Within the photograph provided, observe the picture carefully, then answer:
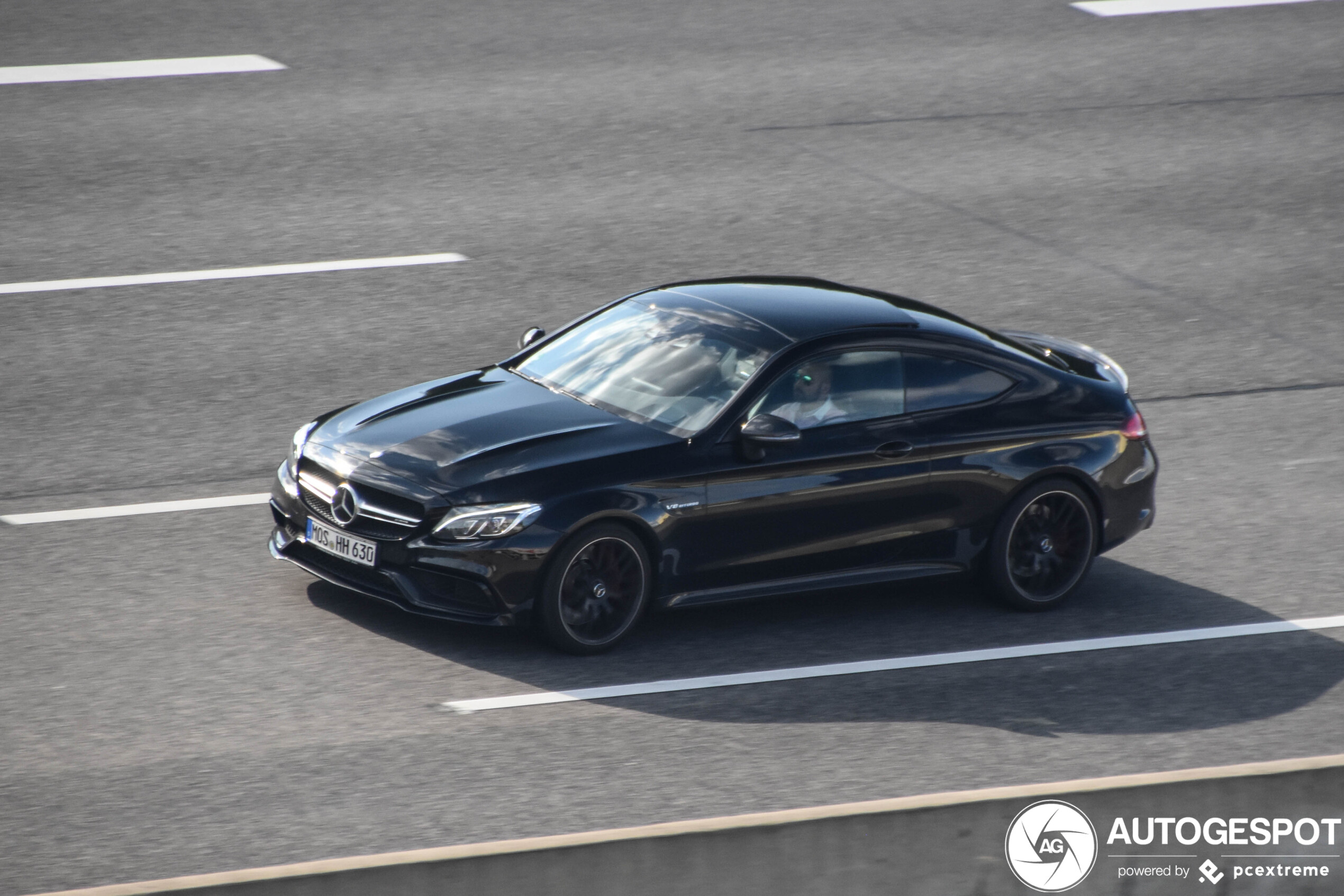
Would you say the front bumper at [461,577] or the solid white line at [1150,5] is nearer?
the front bumper at [461,577]

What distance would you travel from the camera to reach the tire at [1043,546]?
8633 mm

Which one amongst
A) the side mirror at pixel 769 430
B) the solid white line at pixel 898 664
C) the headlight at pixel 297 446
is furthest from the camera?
the headlight at pixel 297 446

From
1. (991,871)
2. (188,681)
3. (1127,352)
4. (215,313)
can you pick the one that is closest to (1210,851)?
(991,871)

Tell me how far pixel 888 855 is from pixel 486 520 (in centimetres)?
309

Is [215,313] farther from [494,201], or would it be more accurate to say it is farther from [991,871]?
[991,871]

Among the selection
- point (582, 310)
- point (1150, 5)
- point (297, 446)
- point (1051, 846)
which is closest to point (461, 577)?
point (297, 446)

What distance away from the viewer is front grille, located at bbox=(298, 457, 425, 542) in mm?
7527

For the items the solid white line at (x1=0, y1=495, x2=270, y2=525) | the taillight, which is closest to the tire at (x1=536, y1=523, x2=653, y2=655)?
the solid white line at (x1=0, y1=495, x2=270, y2=525)

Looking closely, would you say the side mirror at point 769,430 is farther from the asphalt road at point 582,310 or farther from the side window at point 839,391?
the asphalt road at point 582,310

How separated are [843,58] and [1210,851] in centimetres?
1299

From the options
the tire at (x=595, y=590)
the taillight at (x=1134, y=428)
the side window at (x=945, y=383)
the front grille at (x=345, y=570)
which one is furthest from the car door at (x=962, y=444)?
the front grille at (x=345, y=570)

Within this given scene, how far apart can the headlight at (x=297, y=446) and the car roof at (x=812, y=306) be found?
189cm

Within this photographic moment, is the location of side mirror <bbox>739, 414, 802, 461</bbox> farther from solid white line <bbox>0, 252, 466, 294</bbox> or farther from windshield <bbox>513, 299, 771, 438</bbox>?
solid white line <bbox>0, 252, 466, 294</bbox>

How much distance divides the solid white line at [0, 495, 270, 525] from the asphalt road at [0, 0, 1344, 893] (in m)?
0.09
